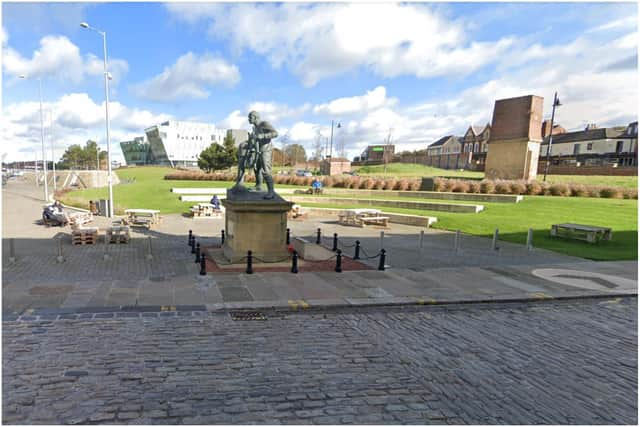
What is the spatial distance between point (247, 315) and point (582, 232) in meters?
16.2

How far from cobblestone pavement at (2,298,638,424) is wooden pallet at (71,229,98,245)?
7614 mm

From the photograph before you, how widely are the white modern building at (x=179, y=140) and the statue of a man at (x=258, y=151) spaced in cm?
9923

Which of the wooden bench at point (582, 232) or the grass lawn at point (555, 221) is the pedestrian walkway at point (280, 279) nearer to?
the grass lawn at point (555, 221)

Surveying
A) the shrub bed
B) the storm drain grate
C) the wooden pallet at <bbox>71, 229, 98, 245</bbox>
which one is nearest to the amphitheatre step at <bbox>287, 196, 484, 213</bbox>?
the shrub bed

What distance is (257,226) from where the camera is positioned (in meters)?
10.1

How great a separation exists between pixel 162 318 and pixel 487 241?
1407cm

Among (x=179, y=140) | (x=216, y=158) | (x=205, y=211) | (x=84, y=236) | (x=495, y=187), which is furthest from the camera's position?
(x=179, y=140)

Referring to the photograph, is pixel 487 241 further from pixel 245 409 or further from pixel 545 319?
pixel 245 409

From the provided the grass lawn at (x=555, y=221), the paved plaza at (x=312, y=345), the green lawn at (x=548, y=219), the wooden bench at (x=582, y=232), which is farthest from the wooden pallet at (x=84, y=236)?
the wooden bench at (x=582, y=232)

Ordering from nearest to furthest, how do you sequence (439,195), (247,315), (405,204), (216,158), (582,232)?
1. (247,315)
2. (582,232)
3. (405,204)
4. (439,195)
5. (216,158)

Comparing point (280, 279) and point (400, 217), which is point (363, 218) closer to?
point (400, 217)

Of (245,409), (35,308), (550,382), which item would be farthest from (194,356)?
(550,382)

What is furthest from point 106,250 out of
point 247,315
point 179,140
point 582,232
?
point 179,140

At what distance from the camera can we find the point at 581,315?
23.7 ft
